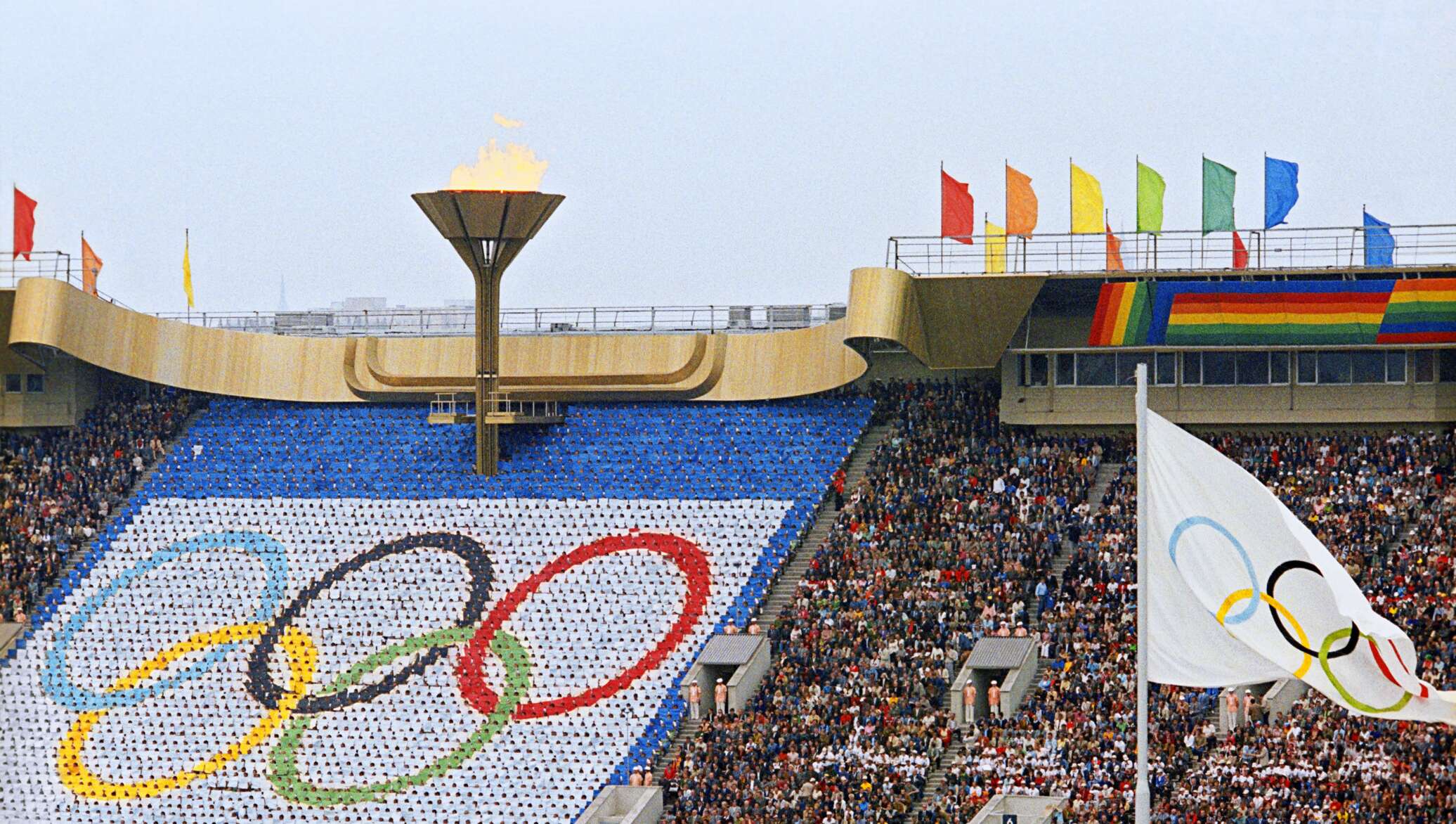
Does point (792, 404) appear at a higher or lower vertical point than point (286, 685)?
higher

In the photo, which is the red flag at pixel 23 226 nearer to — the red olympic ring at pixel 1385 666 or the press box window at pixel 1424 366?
the press box window at pixel 1424 366

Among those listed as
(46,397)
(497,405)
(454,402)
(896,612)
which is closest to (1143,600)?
(896,612)

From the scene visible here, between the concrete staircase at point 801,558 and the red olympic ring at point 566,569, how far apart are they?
5.66 feet

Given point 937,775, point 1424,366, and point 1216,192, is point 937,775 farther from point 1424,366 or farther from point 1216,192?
point 1424,366

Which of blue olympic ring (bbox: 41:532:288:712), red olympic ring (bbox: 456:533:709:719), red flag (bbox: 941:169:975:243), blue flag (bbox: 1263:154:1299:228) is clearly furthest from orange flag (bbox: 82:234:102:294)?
blue flag (bbox: 1263:154:1299:228)

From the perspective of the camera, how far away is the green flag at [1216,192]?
57875 mm

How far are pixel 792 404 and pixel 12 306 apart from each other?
69.4 ft

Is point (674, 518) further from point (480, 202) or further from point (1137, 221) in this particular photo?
point (1137, 221)

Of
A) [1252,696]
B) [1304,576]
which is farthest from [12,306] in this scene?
[1304,576]

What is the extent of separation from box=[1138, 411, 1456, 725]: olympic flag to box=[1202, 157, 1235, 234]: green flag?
35373 millimetres

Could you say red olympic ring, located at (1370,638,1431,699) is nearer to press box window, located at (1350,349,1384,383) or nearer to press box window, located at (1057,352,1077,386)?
press box window, located at (1350,349,1384,383)

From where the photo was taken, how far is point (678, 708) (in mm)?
54344

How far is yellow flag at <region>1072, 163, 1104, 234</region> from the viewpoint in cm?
5869

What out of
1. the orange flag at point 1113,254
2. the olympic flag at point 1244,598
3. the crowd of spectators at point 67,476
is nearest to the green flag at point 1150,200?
the orange flag at point 1113,254
